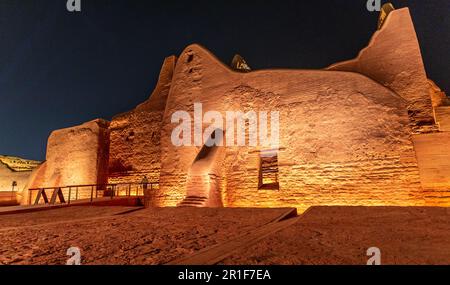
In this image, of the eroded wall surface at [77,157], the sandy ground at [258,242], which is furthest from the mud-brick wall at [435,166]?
the eroded wall surface at [77,157]

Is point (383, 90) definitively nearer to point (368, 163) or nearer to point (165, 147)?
point (368, 163)

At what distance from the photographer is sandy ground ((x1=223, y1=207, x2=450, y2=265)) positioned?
1984 millimetres

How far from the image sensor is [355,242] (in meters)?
2.54

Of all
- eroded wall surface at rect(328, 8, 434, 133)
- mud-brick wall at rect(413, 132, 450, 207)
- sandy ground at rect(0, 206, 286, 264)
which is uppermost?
eroded wall surface at rect(328, 8, 434, 133)

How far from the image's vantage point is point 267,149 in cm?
888

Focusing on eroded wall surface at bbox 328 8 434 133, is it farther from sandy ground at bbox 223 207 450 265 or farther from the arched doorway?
the arched doorway

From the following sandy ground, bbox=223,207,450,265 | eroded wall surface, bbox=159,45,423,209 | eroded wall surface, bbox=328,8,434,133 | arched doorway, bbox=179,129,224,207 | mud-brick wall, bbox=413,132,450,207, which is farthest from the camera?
eroded wall surface, bbox=328,8,434,133

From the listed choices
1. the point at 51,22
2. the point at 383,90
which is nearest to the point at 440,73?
the point at 383,90

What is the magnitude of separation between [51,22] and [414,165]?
56150 millimetres

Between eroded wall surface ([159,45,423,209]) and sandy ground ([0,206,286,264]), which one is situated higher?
Answer: eroded wall surface ([159,45,423,209])

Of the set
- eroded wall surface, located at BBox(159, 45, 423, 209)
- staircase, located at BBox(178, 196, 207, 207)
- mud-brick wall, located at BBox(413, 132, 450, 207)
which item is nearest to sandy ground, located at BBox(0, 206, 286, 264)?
staircase, located at BBox(178, 196, 207, 207)

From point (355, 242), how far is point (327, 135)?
19.4 feet

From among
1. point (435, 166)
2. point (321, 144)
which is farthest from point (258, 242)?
point (435, 166)

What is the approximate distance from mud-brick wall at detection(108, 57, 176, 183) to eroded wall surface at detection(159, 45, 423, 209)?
16.7 feet
